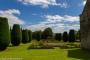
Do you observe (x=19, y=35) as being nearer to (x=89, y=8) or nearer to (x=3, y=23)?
(x=3, y=23)

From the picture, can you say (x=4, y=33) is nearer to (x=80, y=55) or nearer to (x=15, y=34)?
(x=15, y=34)

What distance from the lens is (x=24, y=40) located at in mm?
48969

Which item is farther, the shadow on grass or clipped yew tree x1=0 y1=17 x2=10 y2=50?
clipped yew tree x1=0 y1=17 x2=10 y2=50

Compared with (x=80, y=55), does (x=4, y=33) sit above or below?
above

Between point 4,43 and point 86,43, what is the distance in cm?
1143

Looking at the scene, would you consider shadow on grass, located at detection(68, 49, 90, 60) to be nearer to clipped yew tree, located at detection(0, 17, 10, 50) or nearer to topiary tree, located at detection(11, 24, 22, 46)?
clipped yew tree, located at detection(0, 17, 10, 50)

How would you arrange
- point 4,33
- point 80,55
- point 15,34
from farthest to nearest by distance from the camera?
point 15,34 → point 4,33 → point 80,55

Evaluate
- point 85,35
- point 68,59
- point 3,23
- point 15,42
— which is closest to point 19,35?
point 15,42

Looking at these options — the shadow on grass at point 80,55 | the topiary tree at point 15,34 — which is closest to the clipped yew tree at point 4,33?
the topiary tree at point 15,34

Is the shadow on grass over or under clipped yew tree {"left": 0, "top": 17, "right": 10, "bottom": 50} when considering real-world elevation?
under

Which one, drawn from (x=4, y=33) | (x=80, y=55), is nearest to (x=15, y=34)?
(x=4, y=33)

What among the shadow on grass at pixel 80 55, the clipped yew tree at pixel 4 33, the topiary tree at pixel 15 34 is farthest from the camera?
the topiary tree at pixel 15 34

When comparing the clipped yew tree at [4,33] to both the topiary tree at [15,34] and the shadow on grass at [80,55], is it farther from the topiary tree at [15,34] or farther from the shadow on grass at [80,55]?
the shadow on grass at [80,55]

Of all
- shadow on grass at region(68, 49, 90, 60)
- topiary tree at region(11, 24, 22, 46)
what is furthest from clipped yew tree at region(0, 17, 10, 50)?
shadow on grass at region(68, 49, 90, 60)
